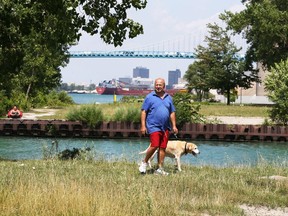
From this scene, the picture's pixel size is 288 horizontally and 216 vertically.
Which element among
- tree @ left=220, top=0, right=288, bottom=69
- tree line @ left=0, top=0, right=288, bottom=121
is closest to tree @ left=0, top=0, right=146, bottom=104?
tree line @ left=0, top=0, right=288, bottom=121

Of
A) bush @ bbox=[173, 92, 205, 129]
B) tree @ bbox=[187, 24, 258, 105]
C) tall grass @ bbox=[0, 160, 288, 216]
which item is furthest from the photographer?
tree @ bbox=[187, 24, 258, 105]

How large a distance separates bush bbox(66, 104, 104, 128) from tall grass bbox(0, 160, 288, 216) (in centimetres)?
2539

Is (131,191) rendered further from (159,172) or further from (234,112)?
(234,112)

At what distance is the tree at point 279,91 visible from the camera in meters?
37.1

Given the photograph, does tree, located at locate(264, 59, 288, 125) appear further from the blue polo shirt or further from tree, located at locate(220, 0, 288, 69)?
the blue polo shirt

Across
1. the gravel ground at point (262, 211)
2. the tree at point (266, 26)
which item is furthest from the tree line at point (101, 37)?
the gravel ground at point (262, 211)

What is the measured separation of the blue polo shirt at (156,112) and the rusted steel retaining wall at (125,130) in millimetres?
25503

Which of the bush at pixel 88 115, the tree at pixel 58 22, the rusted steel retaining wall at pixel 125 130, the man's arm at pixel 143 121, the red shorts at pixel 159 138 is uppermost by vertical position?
the tree at pixel 58 22

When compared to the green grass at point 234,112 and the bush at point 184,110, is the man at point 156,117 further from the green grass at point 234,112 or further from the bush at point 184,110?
the green grass at point 234,112

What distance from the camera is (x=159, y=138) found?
36.3 feet

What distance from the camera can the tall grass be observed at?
6.70 m

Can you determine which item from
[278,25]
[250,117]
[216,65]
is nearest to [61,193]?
[250,117]

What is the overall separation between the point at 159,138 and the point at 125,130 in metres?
26.5

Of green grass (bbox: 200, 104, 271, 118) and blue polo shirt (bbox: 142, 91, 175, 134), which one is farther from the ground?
blue polo shirt (bbox: 142, 91, 175, 134)
